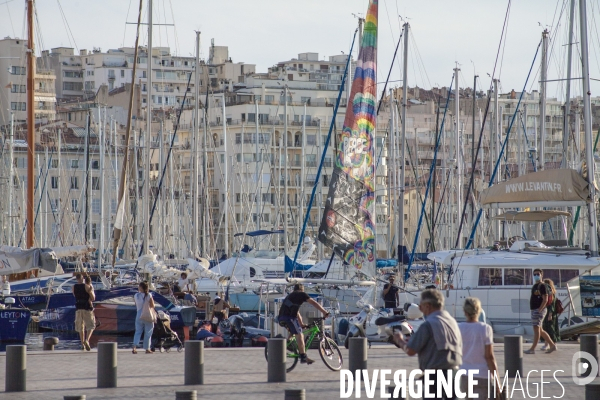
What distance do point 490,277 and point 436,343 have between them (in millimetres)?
18495

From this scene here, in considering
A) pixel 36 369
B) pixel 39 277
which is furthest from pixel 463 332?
pixel 39 277

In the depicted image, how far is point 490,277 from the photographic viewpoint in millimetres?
29156

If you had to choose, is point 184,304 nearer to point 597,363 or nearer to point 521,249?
point 521,249

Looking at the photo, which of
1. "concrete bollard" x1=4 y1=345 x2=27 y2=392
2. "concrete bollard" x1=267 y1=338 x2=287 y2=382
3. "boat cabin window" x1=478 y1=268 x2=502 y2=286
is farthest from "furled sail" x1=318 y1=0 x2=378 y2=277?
"concrete bollard" x1=4 y1=345 x2=27 y2=392

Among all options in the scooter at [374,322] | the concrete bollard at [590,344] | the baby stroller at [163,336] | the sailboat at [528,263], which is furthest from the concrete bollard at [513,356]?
the sailboat at [528,263]

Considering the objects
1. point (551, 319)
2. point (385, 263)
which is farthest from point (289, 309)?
point (385, 263)

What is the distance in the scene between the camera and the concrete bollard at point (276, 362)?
17016 millimetres

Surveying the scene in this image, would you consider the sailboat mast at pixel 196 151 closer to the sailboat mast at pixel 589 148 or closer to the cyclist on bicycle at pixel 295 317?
the sailboat mast at pixel 589 148

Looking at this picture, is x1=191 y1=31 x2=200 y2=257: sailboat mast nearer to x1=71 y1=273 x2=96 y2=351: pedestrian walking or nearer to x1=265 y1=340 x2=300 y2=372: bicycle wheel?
x1=71 y1=273 x2=96 y2=351: pedestrian walking

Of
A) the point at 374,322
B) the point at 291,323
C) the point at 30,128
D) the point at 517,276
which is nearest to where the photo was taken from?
the point at 291,323

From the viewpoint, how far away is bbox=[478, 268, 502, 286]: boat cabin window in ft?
95.4

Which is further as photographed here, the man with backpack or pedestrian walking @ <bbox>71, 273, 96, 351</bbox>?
pedestrian walking @ <bbox>71, 273, 96, 351</bbox>

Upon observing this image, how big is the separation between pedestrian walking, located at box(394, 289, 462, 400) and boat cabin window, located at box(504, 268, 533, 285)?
18.1 meters

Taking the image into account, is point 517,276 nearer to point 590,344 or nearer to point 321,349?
point 590,344
